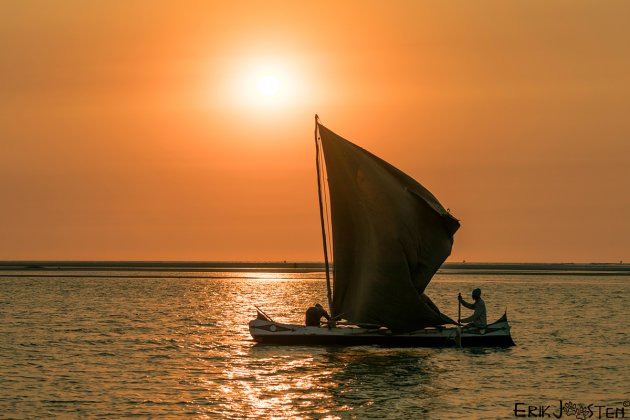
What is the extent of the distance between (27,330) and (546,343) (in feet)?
109

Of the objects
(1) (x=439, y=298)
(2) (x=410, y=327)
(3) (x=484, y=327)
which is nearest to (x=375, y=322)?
(2) (x=410, y=327)

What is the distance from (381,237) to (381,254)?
838 mm

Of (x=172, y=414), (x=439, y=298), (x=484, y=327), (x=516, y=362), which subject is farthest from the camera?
(x=439, y=298)

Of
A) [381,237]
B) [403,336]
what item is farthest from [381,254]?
[403,336]

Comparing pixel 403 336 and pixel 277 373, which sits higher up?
pixel 403 336

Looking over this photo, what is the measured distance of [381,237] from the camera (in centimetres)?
4875

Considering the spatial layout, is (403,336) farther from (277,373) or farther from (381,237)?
(277,373)

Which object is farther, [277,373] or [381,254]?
[381,254]

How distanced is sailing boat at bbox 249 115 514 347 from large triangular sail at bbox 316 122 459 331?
49 millimetres

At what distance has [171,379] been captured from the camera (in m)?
41.1

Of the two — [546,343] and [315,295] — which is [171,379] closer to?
[546,343]

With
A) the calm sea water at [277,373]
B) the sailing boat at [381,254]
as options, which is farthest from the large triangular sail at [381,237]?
the calm sea water at [277,373]

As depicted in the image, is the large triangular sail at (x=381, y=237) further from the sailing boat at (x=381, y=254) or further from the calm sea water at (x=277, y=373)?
the calm sea water at (x=277, y=373)

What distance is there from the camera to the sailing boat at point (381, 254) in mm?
48500
